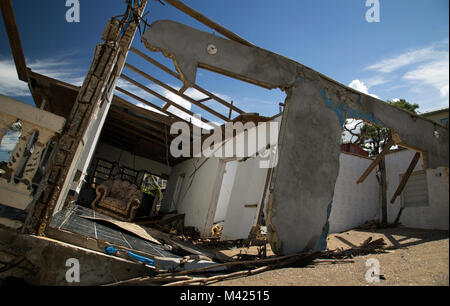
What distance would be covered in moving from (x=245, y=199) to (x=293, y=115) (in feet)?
11.9

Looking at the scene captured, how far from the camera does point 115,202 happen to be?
8.01m

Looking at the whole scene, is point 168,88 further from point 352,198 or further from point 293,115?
point 352,198

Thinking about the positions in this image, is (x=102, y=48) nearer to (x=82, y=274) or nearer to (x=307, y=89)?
(x=82, y=274)

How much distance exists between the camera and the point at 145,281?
94.2 inches

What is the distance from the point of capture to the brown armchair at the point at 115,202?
7.88m

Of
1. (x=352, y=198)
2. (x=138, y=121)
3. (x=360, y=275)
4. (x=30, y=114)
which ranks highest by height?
(x=138, y=121)

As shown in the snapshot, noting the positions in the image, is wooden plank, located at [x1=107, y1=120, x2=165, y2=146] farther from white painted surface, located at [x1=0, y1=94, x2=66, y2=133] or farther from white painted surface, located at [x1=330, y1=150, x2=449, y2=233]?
white painted surface, located at [x1=330, y1=150, x2=449, y2=233]

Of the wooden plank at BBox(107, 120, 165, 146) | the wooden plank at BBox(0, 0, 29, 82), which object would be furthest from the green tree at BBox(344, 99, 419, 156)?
the wooden plank at BBox(0, 0, 29, 82)

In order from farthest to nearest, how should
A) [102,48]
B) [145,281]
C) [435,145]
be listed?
[435,145], [102,48], [145,281]


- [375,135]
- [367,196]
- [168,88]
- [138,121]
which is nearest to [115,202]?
[138,121]

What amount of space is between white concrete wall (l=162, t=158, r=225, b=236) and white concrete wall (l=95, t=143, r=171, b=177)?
112 inches

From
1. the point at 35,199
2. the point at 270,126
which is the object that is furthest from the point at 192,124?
the point at 35,199
